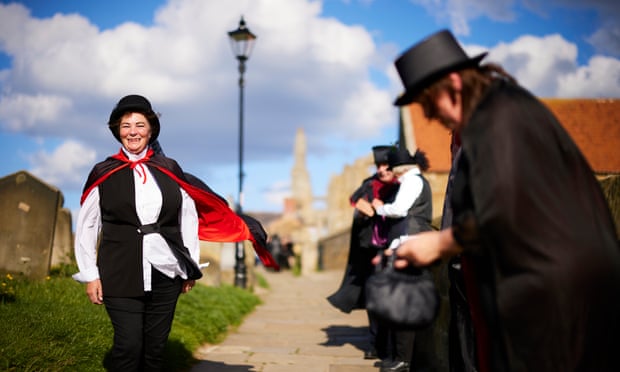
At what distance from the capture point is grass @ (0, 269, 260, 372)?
4527 millimetres

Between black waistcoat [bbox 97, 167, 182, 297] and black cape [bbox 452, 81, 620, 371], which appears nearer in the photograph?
black cape [bbox 452, 81, 620, 371]

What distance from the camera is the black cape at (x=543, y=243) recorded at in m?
2.13

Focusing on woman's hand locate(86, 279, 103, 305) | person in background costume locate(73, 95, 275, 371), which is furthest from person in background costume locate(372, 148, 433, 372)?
woman's hand locate(86, 279, 103, 305)

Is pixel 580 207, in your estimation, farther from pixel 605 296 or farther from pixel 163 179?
pixel 163 179

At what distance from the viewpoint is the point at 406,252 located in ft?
7.92

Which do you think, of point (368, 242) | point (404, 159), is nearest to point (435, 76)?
point (404, 159)

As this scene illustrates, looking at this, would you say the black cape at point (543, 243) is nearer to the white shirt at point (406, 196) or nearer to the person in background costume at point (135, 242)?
the person in background costume at point (135, 242)

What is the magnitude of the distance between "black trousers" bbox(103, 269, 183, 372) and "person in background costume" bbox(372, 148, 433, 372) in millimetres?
2657

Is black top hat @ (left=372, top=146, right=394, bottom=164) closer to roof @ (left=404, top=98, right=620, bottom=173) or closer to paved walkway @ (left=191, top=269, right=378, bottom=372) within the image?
paved walkway @ (left=191, top=269, right=378, bottom=372)

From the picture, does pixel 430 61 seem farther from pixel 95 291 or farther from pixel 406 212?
pixel 406 212

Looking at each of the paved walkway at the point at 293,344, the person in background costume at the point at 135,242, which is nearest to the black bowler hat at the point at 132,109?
the person in background costume at the point at 135,242

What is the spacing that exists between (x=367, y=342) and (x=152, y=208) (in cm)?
499

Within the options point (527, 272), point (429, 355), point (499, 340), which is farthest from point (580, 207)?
point (429, 355)

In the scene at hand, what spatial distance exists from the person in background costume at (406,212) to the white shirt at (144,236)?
268 cm
